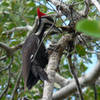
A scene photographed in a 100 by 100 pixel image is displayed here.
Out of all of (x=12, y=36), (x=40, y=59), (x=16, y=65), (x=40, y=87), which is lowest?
(x=40, y=87)

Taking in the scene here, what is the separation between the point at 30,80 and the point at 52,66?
2.58ft

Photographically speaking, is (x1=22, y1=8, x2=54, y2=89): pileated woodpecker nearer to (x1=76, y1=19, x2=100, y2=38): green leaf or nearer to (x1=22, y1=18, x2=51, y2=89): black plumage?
(x1=22, y1=18, x2=51, y2=89): black plumage

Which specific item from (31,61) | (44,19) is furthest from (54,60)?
(44,19)

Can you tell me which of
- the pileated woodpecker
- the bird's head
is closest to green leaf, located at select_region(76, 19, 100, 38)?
the pileated woodpecker

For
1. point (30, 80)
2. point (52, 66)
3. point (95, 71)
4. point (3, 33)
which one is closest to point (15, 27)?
point (3, 33)

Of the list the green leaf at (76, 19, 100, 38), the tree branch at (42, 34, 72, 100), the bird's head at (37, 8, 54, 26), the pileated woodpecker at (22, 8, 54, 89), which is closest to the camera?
the green leaf at (76, 19, 100, 38)

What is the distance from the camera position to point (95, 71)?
47.8 inches

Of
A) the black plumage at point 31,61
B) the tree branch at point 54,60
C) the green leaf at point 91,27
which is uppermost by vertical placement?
the green leaf at point 91,27

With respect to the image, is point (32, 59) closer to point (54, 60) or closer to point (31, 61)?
point (31, 61)

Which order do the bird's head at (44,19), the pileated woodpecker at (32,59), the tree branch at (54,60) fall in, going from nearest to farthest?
1. the tree branch at (54,60)
2. the pileated woodpecker at (32,59)
3. the bird's head at (44,19)

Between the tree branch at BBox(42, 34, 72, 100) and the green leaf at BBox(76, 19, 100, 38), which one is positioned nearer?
the green leaf at BBox(76, 19, 100, 38)

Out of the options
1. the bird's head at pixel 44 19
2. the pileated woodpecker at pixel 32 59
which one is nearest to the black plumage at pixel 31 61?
the pileated woodpecker at pixel 32 59

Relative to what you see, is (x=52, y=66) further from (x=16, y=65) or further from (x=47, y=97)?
(x=16, y=65)

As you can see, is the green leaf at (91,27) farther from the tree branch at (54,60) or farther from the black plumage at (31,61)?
the black plumage at (31,61)
